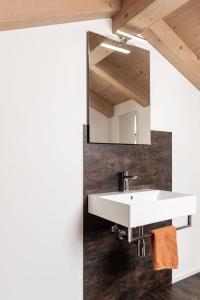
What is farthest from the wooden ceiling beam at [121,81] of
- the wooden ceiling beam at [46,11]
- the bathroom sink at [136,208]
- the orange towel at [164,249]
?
the orange towel at [164,249]

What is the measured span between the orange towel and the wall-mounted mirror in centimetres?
79

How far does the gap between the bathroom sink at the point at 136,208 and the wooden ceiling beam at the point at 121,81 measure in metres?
0.85

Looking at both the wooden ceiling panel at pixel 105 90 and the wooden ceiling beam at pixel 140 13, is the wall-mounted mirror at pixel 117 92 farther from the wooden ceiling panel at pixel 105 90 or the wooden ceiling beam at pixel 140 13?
the wooden ceiling beam at pixel 140 13

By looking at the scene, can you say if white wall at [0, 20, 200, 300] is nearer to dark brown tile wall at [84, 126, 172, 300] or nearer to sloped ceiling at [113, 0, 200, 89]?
dark brown tile wall at [84, 126, 172, 300]

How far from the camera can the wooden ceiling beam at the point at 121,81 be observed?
2.06m

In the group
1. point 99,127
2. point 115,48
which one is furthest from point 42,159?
point 115,48

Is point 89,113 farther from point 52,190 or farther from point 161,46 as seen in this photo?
point 161,46

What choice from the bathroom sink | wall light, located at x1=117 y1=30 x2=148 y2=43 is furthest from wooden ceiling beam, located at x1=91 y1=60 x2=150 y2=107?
the bathroom sink

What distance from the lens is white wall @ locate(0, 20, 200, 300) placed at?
63.4 inches

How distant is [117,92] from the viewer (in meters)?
2.14

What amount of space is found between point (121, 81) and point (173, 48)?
0.59 meters

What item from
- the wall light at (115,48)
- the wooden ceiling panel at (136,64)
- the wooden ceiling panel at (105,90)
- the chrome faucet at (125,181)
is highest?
the wall light at (115,48)

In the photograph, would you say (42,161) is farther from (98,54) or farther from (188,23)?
(188,23)

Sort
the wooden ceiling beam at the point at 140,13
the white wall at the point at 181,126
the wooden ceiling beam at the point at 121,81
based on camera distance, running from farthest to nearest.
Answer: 1. the white wall at the point at 181,126
2. the wooden ceiling beam at the point at 121,81
3. the wooden ceiling beam at the point at 140,13
